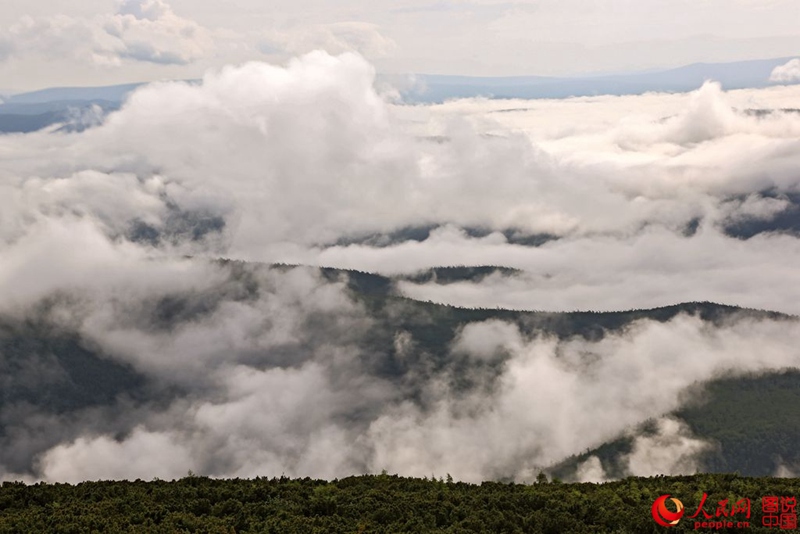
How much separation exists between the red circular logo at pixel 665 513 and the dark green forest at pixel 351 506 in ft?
1.99

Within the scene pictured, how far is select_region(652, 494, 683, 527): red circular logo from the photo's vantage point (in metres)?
44.9

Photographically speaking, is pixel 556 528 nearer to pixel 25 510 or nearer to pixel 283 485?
pixel 283 485

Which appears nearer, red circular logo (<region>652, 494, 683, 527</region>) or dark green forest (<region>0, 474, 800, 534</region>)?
dark green forest (<region>0, 474, 800, 534</region>)

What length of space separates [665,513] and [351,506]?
21.7 meters

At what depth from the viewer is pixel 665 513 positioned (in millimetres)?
46688

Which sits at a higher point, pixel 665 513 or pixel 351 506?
pixel 351 506

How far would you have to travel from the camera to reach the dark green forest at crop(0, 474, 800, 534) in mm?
44219

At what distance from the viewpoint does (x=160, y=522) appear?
45812 millimetres

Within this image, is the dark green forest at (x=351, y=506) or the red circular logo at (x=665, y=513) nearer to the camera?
the dark green forest at (x=351, y=506)

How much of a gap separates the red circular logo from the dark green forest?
1.99ft

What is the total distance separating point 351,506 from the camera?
48500 mm

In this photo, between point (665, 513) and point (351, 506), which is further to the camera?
point (351, 506)

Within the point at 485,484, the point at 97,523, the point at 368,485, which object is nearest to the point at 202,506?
the point at 97,523

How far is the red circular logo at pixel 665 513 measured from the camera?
4493cm
